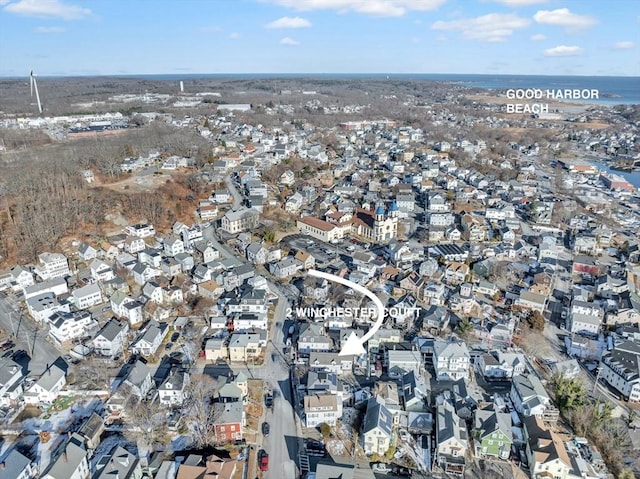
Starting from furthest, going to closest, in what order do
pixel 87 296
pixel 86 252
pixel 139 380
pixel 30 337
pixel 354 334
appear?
pixel 86 252 → pixel 87 296 → pixel 30 337 → pixel 354 334 → pixel 139 380

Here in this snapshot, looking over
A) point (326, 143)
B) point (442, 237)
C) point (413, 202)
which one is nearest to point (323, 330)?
point (442, 237)

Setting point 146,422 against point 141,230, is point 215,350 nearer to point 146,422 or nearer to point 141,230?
point 146,422

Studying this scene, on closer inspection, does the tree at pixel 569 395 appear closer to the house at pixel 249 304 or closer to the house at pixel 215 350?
the house at pixel 249 304

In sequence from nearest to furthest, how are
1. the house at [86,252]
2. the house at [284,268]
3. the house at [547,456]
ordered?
the house at [547,456] < the house at [284,268] < the house at [86,252]

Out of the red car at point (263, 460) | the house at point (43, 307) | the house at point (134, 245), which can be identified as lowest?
the red car at point (263, 460)

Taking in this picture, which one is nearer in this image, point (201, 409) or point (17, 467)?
point (17, 467)

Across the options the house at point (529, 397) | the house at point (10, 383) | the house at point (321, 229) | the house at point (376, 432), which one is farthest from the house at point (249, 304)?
the house at point (529, 397)

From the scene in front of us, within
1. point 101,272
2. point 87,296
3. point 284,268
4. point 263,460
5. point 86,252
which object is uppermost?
point 86,252

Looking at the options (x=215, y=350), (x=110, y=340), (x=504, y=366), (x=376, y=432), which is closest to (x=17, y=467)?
(x=110, y=340)
